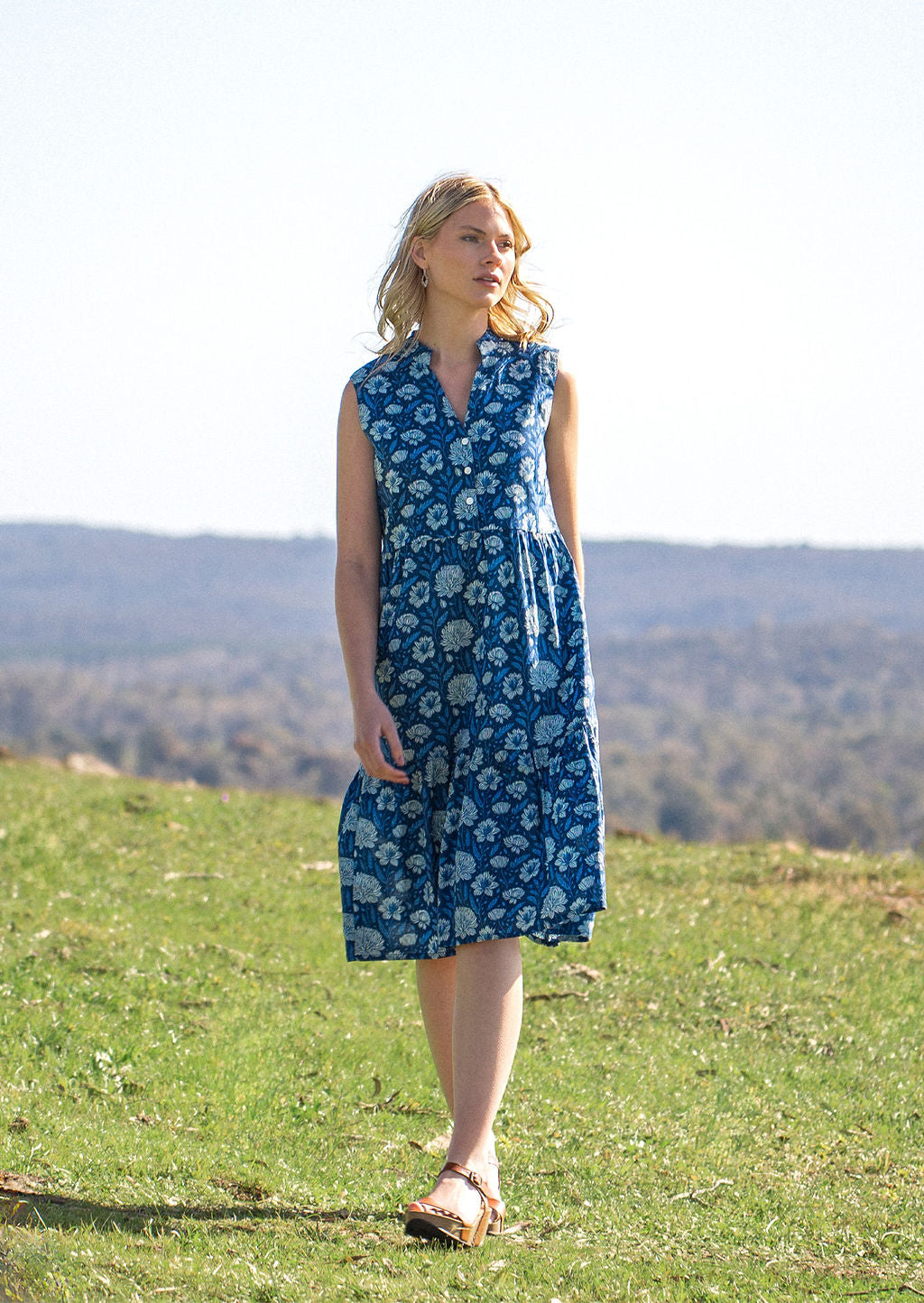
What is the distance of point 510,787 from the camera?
342 centimetres

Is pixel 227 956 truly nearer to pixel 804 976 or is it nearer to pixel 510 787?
pixel 804 976

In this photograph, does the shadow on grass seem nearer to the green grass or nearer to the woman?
the green grass

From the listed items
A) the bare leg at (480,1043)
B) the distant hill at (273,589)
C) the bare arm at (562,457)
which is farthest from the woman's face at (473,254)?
the distant hill at (273,589)

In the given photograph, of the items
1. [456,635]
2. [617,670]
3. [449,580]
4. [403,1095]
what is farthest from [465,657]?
[617,670]

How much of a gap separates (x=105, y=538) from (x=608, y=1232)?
120478 mm

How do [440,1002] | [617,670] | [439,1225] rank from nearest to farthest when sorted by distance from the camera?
[439,1225], [440,1002], [617,670]

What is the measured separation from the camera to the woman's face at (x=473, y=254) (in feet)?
11.8

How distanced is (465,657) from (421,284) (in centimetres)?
98

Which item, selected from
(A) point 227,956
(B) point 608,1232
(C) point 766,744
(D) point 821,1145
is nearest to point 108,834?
(A) point 227,956

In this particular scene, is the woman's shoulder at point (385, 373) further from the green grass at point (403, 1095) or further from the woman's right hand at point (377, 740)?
the green grass at point (403, 1095)

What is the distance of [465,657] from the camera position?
11.6 ft

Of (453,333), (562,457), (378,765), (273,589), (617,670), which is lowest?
(617,670)

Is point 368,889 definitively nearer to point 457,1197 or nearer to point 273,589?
point 457,1197

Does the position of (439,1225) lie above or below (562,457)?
below
